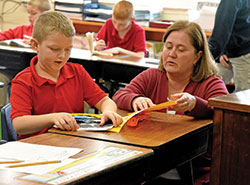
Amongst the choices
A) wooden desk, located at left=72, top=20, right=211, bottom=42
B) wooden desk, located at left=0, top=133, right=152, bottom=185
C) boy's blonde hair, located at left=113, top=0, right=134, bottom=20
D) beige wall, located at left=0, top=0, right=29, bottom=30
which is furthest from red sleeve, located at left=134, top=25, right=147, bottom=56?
wooden desk, located at left=0, top=133, right=152, bottom=185

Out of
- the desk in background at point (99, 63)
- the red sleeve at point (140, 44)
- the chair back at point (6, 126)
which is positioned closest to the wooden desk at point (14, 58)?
the desk in background at point (99, 63)

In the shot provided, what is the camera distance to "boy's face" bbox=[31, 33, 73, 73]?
211cm

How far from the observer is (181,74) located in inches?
98.6

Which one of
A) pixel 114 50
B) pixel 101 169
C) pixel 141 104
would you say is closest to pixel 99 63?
pixel 114 50

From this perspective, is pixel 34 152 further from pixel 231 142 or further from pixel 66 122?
pixel 231 142

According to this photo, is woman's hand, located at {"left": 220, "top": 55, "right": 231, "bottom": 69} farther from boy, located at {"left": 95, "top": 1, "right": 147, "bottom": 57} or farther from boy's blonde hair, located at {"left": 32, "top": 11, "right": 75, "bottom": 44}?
boy's blonde hair, located at {"left": 32, "top": 11, "right": 75, "bottom": 44}

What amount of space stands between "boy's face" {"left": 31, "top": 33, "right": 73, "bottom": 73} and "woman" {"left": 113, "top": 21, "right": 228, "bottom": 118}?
429mm

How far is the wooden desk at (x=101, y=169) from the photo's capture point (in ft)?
4.19

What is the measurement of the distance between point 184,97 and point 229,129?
0.29m

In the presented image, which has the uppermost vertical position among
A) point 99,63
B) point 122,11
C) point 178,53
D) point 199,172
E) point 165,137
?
point 122,11

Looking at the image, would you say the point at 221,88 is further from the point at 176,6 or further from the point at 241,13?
the point at 176,6

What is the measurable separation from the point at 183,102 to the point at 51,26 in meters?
0.69

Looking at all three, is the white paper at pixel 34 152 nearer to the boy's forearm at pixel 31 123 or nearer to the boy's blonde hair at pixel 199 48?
the boy's forearm at pixel 31 123

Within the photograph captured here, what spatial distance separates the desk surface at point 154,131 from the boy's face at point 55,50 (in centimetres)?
37
